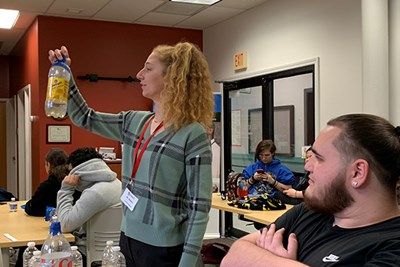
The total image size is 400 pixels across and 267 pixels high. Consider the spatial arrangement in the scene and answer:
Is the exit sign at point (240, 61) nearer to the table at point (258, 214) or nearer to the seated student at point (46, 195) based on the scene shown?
the table at point (258, 214)

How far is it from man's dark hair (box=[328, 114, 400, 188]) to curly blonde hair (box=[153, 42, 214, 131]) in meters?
0.62

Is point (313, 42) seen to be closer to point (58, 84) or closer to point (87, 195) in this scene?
point (87, 195)

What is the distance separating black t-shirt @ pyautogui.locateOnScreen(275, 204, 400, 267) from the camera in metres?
1.27

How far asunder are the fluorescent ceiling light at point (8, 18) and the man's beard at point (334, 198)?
539 centimetres

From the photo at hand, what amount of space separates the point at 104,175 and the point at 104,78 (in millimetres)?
3574

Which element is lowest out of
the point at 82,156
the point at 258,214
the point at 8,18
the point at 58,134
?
the point at 258,214

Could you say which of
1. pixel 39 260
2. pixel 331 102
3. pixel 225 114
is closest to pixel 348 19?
pixel 331 102

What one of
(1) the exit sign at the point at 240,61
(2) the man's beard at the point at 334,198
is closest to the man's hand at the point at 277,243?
(2) the man's beard at the point at 334,198

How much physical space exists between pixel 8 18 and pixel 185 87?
205 inches

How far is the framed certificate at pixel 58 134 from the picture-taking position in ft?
19.8

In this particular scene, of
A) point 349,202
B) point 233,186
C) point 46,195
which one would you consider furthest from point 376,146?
point 233,186

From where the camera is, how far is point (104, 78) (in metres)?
6.36

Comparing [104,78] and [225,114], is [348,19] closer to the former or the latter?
[225,114]

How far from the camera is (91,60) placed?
6.30 m
